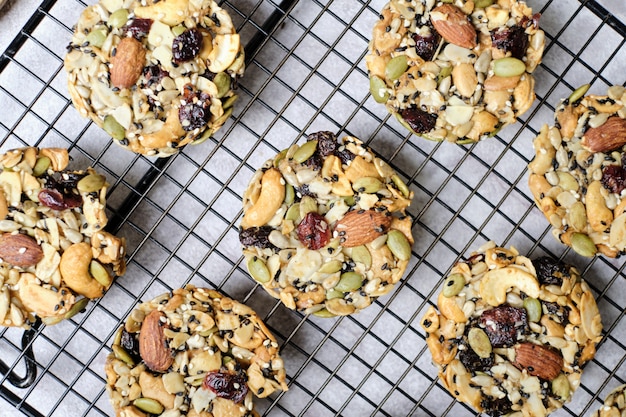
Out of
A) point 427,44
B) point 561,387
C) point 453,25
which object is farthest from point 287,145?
point 561,387

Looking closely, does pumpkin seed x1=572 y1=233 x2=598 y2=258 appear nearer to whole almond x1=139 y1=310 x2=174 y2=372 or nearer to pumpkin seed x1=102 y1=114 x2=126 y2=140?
whole almond x1=139 y1=310 x2=174 y2=372

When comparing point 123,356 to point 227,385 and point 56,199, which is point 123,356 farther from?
point 56,199

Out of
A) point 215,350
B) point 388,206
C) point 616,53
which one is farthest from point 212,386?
point 616,53

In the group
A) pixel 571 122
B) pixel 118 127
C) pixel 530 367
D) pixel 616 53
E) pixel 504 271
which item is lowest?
pixel 118 127

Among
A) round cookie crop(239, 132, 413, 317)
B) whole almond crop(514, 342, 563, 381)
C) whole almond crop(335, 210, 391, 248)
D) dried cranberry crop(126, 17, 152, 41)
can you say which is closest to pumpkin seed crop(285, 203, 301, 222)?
round cookie crop(239, 132, 413, 317)

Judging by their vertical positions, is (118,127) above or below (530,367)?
below

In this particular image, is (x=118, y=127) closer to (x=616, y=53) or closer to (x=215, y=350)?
(x=215, y=350)

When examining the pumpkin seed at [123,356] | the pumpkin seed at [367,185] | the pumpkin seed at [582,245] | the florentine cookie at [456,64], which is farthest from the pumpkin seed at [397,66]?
the pumpkin seed at [123,356]
